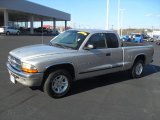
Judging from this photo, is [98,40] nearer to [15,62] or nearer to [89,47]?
[89,47]

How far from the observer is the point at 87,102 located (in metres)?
6.29

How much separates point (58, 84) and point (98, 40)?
2031 millimetres

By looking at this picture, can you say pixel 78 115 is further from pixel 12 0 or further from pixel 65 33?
pixel 12 0

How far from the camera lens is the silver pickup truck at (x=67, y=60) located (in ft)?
19.9

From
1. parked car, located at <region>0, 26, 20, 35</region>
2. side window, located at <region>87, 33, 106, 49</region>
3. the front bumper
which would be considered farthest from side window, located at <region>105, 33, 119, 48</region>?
parked car, located at <region>0, 26, 20, 35</region>

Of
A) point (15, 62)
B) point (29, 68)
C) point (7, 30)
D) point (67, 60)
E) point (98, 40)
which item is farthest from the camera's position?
point (7, 30)

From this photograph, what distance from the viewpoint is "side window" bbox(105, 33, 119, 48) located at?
8.02m

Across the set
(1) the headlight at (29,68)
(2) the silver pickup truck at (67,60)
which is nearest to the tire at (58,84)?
(2) the silver pickup truck at (67,60)

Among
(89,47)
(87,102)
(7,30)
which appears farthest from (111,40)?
(7,30)

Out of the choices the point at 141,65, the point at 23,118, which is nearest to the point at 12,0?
the point at 141,65

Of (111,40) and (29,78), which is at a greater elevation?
(111,40)

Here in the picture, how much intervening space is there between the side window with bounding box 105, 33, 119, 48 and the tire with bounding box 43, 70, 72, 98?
2027 millimetres

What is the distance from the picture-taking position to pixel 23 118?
5094 millimetres

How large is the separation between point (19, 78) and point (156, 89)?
4400 millimetres
